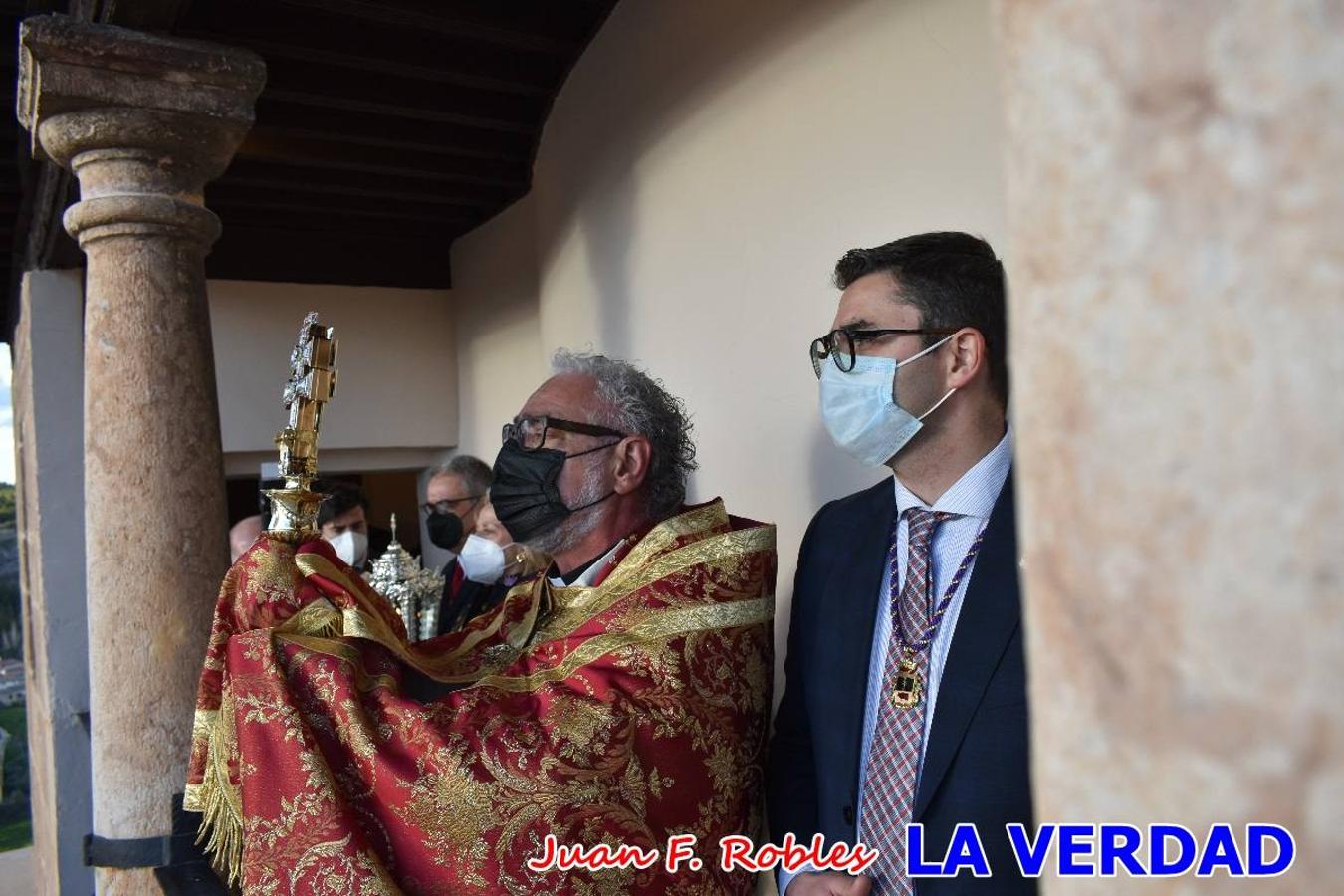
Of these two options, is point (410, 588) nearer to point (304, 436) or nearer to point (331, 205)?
point (304, 436)

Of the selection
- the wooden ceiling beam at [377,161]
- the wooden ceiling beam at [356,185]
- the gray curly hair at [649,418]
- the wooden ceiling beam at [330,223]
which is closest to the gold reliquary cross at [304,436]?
the gray curly hair at [649,418]

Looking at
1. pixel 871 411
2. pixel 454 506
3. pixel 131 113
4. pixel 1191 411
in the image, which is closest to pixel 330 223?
pixel 454 506

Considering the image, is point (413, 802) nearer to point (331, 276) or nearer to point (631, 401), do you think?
point (631, 401)

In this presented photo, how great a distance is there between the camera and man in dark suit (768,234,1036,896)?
1412mm

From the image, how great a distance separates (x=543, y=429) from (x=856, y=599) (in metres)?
0.80

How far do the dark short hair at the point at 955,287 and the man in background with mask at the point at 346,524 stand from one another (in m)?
2.37

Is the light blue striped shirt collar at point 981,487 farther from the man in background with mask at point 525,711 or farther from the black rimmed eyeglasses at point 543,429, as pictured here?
the black rimmed eyeglasses at point 543,429

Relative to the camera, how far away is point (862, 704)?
5.26 feet

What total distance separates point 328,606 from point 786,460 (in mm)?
1408

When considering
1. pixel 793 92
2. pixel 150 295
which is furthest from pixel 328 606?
pixel 793 92

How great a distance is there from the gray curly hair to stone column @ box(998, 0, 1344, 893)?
5.66 ft

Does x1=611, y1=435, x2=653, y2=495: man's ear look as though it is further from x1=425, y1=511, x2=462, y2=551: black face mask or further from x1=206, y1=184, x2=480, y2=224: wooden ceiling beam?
x1=206, y1=184, x2=480, y2=224: wooden ceiling beam

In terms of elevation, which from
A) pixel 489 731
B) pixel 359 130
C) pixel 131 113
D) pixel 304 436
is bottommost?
pixel 489 731

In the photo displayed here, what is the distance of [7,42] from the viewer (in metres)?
3.52
